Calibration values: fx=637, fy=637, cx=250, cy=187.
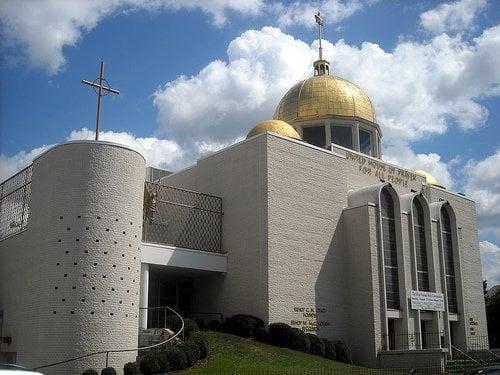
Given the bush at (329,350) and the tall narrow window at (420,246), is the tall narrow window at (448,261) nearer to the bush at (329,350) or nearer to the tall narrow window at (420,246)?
the tall narrow window at (420,246)

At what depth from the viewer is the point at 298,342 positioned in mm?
25969

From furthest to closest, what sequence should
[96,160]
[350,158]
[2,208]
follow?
[350,158]
[2,208]
[96,160]

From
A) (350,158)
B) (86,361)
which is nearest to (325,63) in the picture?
(350,158)

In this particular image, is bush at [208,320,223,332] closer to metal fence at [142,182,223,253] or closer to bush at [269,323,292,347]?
bush at [269,323,292,347]

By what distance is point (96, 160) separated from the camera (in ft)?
75.7

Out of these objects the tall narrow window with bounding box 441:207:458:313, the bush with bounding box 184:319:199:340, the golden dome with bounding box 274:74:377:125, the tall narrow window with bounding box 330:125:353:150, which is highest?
the golden dome with bounding box 274:74:377:125

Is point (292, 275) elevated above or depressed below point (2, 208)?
below

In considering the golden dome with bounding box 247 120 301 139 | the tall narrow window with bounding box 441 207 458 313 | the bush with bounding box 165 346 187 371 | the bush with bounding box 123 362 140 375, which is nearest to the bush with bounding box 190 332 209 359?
the bush with bounding box 165 346 187 371

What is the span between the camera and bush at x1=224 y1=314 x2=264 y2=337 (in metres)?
26.2

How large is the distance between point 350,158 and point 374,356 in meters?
10.5

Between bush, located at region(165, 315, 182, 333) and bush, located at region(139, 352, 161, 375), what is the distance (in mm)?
3988

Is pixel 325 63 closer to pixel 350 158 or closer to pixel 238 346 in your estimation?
pixel 350 158

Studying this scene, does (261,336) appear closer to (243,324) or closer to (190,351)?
(243,324)

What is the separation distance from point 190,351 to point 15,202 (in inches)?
476
